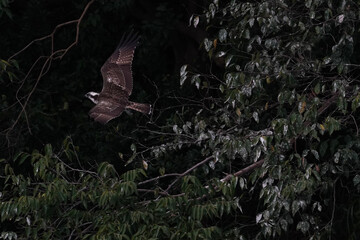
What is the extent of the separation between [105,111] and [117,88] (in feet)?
1.35

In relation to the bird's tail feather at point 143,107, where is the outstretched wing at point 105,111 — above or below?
above

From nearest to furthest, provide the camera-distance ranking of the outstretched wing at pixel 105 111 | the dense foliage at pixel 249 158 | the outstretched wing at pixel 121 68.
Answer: the dense foliage at pixel 249 158, the outstretched wing at pixel 105 111, the outstretched wing at pixel 121 68

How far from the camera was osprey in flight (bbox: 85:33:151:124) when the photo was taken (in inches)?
258

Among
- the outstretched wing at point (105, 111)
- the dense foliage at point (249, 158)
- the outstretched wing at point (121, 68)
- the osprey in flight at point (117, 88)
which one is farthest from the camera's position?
the outstretched wing at point (121, 68)

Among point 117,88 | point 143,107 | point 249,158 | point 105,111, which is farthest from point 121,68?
point 249,158

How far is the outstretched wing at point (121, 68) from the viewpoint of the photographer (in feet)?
22.7

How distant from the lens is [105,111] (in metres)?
6.47

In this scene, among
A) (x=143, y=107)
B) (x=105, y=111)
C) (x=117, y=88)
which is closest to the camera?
(x=105, y=111)

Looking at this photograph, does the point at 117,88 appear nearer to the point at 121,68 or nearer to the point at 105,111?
the point at 121,68

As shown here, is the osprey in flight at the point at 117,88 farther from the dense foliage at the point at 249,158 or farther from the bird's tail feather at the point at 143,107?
the dense foliage at the point at 249,158

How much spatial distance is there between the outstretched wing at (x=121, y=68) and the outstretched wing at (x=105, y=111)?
19 cm

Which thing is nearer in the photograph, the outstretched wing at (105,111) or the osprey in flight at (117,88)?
the outstretched wing at (105,111)

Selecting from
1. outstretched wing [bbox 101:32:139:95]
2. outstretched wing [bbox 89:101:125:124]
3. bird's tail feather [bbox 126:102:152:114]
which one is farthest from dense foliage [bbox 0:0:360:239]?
outstretched wing [bbox 101:32:139:95]

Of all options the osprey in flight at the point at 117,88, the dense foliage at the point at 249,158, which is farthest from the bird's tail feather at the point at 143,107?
the dense foliage at the point at 249,158
